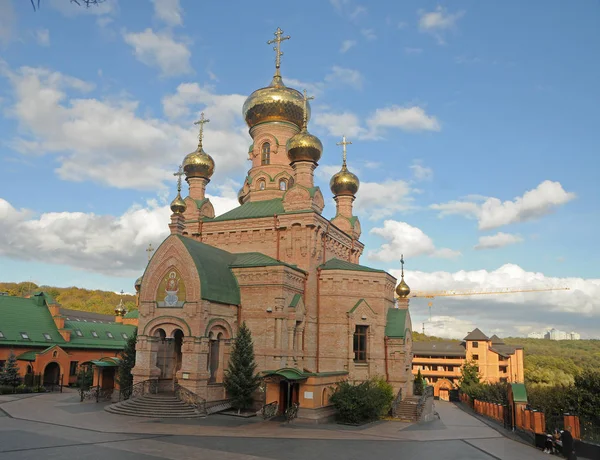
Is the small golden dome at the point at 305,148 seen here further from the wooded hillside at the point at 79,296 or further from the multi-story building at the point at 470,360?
the wooded hillside at the point at 79,296

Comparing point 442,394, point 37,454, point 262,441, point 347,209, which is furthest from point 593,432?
point 442,394

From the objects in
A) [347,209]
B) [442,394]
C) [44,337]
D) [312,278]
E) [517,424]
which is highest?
[347,209]

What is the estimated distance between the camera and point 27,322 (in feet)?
120

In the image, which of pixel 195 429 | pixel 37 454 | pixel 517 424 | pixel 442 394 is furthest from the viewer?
pixel 442 394

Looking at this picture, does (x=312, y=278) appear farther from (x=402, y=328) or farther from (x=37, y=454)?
(x=37, y=454)

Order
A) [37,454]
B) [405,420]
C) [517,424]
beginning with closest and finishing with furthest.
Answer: [37,454]
[517,424]
[405,420]

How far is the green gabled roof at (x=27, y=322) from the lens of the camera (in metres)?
34.4

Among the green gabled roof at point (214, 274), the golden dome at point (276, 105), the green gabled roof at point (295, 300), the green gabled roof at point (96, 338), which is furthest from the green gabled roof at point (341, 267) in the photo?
the green gabled roof at point (96, 338)

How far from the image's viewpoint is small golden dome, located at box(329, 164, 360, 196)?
115ft

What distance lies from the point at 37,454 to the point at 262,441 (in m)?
6.83

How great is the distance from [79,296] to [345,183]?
256 feet

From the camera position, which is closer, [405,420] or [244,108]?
[405,420]

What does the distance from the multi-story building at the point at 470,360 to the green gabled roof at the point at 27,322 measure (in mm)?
41578

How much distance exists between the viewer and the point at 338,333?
89.7ft
